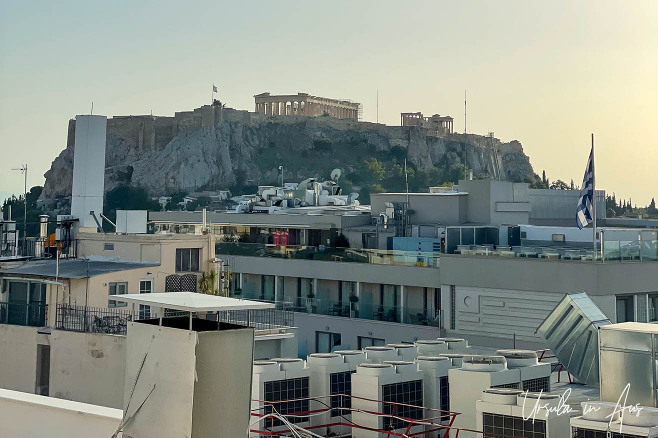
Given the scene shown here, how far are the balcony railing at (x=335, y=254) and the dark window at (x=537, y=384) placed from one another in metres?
20.1

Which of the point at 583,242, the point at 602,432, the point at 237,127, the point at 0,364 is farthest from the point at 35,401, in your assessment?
the point at 237,127

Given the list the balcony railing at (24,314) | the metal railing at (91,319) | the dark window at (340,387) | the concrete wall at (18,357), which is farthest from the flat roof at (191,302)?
the balcony railing at (24,314)

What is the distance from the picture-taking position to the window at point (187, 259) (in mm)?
26078

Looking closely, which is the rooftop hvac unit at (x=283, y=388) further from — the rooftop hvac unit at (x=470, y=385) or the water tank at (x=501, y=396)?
the water tank at (x=501, y=396)

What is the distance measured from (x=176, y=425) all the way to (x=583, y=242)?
30066 millimetres

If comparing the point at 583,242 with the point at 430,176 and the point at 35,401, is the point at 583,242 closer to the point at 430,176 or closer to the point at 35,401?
the point at 35,401

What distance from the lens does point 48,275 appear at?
22.2 m

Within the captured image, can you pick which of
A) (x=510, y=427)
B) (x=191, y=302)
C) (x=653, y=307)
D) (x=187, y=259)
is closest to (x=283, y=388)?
(x=510, y=427)

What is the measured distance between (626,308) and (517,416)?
20410 mm

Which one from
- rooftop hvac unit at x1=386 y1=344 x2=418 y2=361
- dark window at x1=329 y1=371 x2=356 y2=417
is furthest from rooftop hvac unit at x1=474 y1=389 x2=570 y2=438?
rooftop hvac unit at x1=386 y1=344 x2=418 y2=361

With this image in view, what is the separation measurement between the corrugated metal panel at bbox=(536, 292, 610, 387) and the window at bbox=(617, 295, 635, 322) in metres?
15.3

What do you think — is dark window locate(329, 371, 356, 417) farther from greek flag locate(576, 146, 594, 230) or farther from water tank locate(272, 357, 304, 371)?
greek flag locate(576, 146, 594, 230)

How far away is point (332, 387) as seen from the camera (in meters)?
14.5

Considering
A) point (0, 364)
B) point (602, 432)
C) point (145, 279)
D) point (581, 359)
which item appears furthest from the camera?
point (145, 279)
